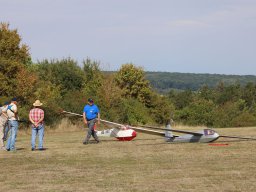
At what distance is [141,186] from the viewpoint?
1058cm

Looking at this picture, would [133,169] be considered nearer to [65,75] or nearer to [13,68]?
[13,68]

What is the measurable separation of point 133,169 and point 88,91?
1448 inches

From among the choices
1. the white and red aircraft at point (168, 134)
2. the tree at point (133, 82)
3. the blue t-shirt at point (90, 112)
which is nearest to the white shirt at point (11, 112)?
the blue t-shirt at point (90, 112)

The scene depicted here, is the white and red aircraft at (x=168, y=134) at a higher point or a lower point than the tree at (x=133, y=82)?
lower

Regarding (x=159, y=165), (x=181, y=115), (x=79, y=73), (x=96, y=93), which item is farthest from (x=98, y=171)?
(x=181, y=115)

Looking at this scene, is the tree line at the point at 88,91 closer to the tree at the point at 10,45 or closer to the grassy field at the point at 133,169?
the tree at the point at 10,45

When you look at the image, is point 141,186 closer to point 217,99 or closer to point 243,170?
point 243,170

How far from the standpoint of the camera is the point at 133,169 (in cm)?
1320

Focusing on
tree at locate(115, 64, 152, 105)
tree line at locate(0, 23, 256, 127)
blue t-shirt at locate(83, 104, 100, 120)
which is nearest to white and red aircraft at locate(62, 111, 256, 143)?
blue t-shirt at locate(83, 104, 100, 120)

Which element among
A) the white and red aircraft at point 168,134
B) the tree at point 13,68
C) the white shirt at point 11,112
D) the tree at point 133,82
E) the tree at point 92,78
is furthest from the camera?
the tree at point 133,82

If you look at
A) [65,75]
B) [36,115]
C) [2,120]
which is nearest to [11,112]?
[36,115]

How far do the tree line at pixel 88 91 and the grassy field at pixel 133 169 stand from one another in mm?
18267

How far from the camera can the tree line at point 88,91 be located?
1442 inches

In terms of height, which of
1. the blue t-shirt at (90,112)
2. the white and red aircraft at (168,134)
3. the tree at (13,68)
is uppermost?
the tree at (13,68)
